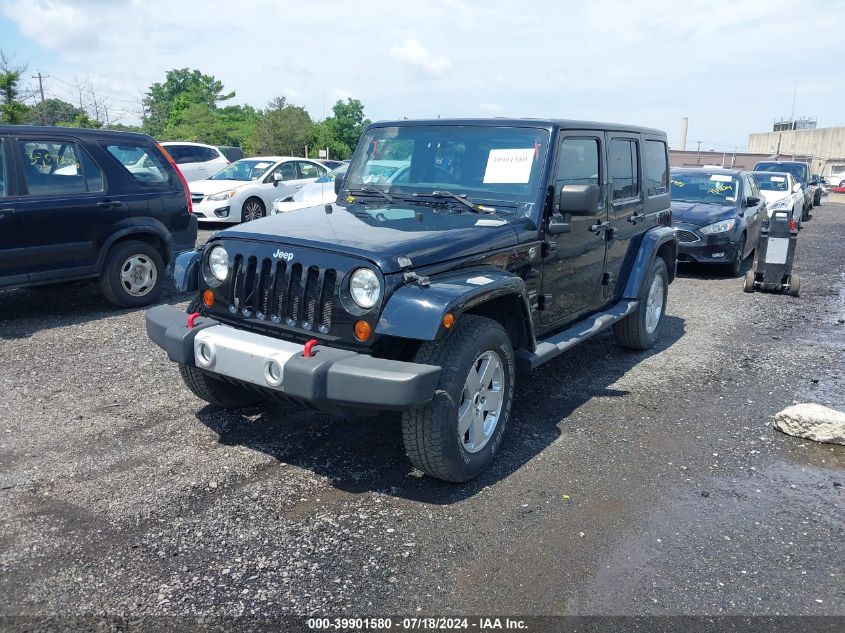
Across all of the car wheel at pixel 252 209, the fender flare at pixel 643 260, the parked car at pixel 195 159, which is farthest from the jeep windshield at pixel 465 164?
the parked car at pixel 195 159

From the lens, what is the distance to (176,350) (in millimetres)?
3754

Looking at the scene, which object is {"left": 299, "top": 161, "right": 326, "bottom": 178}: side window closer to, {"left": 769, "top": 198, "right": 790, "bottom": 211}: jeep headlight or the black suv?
the black suv

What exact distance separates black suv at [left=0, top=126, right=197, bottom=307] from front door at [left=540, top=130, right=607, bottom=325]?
3675 millimetres

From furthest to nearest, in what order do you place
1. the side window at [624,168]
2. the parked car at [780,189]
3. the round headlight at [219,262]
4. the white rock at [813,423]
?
the parked car at [780,189] < the side window at [624,168] < the white rock at [813,423] < the round headlight at [219,262]

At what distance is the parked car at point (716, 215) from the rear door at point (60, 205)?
7.83m

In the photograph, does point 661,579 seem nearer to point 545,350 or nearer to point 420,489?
point 420,489

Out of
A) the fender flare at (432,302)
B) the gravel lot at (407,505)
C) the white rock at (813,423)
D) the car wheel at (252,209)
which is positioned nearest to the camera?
the gravel lot at (407,505)

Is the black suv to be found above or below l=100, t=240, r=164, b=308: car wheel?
above

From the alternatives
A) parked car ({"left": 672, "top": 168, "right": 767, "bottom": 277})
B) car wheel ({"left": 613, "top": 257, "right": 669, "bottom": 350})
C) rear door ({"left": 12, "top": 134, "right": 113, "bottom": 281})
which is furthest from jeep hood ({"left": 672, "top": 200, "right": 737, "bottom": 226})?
rear door ({"left": 12, "top": 134, "right": 113, "bottom": 281})

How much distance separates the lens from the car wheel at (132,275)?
7.31 metres

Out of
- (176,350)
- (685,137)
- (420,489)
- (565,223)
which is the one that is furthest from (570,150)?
(685,137)

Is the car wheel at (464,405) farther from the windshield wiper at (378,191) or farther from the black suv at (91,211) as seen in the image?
the black suv at (91,211)

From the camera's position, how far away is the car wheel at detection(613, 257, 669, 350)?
621 centimetres

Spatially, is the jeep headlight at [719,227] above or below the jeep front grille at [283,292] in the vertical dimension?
below
